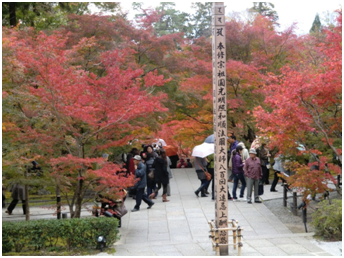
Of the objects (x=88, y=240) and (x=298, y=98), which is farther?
(x=298, y=98)

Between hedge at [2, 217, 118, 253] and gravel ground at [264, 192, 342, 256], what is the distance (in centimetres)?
409

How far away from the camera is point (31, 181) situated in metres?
8.73

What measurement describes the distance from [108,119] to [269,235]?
14.0 feet

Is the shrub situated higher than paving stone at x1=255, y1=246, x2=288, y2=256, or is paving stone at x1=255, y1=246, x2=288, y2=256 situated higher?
the shrub

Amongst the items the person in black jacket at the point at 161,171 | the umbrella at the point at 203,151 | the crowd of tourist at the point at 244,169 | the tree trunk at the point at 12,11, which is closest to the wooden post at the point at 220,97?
the crowd of tourist at the point at 244,169

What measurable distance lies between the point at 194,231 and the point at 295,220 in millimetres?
2666

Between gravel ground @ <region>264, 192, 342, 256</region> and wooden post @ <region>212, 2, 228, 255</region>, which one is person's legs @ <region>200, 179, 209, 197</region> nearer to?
gravel ground @ <region>264, 192, 342, 256</region>

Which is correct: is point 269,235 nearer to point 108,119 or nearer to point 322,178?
point 322,178

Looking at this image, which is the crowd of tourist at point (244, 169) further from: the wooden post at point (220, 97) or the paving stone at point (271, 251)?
the wooden post at point (220, 97)

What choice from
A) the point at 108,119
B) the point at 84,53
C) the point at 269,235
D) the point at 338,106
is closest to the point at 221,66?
the point at 108,119

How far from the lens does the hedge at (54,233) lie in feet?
26.6

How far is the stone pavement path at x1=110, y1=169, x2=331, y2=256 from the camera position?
7.97 m

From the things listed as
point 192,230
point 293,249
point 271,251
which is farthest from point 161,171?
point 293,249

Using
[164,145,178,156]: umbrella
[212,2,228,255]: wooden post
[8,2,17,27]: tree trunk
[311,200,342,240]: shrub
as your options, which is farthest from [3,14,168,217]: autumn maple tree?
[164,145,178,156]: umbrella
